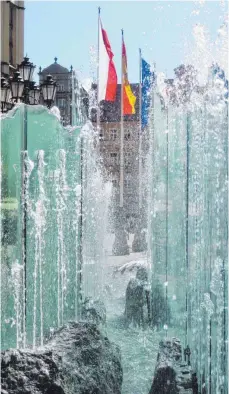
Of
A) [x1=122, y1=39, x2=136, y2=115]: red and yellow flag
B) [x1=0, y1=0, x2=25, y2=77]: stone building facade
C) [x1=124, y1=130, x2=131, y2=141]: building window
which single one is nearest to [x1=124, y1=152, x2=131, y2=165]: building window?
[x1=124, y1=130, x2=131, y2=141]: building window

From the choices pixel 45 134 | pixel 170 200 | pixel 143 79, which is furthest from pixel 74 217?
pixel 143 79

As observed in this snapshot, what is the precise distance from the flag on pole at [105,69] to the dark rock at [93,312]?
9.50 meters

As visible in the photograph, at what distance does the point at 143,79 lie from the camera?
1638 centimetres

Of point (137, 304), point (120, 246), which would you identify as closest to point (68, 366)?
point (137, 304)

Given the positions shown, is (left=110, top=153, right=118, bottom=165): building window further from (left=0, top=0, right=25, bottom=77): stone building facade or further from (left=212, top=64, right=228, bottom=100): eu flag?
(left=212, top=64, right=228, bottom=100): eu flag

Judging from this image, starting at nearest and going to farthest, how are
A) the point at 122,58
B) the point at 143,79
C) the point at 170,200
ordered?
the point at 170,200 → the point at 143,79 → the point at 122,58

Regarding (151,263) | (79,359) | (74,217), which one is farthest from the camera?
(151,263)

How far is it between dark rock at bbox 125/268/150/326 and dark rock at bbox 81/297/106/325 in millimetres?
551

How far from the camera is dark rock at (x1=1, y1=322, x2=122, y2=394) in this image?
3555 mm

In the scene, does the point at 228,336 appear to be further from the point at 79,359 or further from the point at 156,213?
the point at 156,213

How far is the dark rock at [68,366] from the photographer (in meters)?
3.55

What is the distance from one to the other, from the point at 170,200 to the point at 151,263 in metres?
1.11

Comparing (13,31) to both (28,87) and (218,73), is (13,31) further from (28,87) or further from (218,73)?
(218,73)

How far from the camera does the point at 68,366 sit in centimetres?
393
